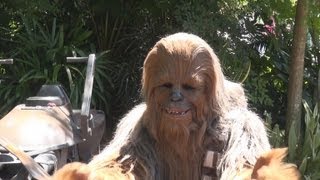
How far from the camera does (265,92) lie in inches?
235

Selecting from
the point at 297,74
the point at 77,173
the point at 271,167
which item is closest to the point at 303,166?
the point at 297,74

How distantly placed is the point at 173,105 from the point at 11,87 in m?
3.98

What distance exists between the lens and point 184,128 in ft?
7.15

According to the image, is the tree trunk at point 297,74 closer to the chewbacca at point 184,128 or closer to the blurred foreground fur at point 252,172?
the chewbacca at point 184,128

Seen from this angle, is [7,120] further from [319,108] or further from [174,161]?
[319,108]

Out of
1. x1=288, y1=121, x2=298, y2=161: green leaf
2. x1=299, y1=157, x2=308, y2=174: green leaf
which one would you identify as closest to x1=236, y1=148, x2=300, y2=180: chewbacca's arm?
x1=299, y1=157, x2=308, y2=174: green leaf

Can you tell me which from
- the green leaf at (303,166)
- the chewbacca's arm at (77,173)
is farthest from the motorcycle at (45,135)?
the green leaf at (303,166)

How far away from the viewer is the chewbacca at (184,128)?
2.15 meters

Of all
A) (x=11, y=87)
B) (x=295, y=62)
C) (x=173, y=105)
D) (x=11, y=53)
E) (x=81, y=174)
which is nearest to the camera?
(x=81, y=174)

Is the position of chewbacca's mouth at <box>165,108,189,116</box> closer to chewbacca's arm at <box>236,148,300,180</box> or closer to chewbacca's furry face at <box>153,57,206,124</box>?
chewbacca's furry face at <box>153,57,206,124</box>

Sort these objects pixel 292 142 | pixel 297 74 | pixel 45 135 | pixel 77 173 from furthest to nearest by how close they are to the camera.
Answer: pixel 297 74 → pixel 292 142 → pixel 45 135 → pixel 77 173

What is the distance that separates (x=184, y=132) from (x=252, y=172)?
264 millimetres

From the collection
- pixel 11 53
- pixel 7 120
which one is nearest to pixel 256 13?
pixel 11 53

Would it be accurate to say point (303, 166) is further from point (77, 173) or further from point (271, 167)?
point (77, 173)
